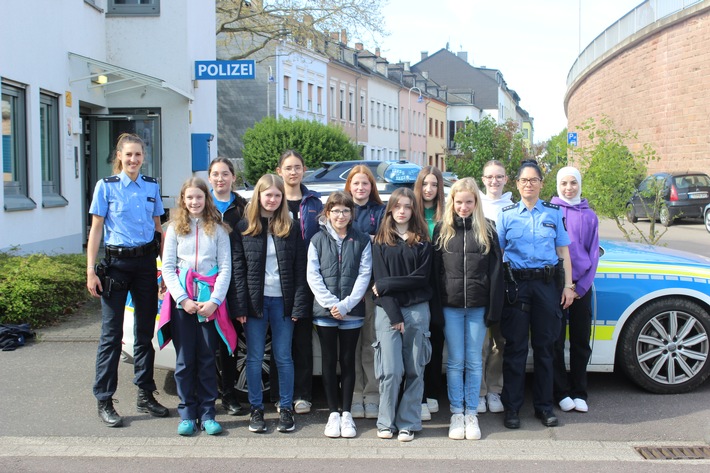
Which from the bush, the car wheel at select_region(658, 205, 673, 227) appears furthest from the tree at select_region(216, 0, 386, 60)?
the bush

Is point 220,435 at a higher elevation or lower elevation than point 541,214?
lower

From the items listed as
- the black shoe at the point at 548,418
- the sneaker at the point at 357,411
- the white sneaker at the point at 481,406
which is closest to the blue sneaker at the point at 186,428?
the sneaker at the point at 357,411

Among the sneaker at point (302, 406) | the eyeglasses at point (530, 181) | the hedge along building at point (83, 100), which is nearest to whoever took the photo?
the eyeglasses at point (530, 181)

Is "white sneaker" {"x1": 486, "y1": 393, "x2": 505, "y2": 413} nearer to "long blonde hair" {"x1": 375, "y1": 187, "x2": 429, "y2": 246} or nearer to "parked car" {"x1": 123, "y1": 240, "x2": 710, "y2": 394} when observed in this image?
"parked car" {"x1": 123, "y1": 240, "x2": 710, "y2": 394}

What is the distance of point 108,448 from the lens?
5645mm

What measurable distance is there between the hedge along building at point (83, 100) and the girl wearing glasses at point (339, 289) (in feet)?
22.9

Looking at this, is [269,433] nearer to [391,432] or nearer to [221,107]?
[391,432]

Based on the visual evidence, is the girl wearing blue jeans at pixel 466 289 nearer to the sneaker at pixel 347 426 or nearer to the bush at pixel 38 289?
the sneaker at pixel 347 426

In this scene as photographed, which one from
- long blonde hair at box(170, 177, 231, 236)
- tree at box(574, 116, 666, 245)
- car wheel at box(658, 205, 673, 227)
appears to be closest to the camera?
long blonde hair at box(170, 177, 231, 236)

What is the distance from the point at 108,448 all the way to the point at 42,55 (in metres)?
9.62

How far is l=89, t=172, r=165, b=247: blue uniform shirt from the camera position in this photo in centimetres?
614

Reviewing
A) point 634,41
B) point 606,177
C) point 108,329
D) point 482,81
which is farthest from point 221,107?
point 482,81

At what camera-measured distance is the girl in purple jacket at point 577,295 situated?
6.29 meters

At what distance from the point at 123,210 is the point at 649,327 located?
13.6ft
